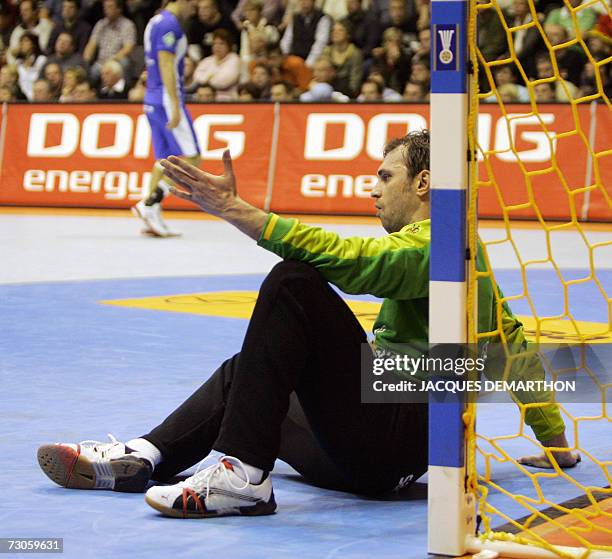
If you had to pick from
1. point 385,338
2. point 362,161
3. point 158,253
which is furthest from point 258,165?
point 385,338

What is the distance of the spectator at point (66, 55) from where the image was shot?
20016 millimetres

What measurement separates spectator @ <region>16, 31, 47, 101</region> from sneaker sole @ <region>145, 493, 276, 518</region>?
57.5 ft

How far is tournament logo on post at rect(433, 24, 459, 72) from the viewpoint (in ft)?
10.7

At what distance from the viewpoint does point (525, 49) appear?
50.3 ft

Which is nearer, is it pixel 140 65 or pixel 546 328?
pixel 546 328

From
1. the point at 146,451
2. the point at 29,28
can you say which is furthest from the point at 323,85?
the point at 146,451

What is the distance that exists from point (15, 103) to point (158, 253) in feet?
21.6

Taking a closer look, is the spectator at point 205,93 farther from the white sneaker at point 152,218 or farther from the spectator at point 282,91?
the white sneaker at point 152,218

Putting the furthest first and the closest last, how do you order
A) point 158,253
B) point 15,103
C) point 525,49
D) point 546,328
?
point 15,103, point 525,49, point 158,253, point 546,328

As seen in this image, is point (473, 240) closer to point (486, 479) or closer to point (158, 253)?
point (486, 479)

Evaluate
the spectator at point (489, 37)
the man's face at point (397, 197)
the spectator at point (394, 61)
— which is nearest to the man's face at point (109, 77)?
the spectator at point (394, 61)

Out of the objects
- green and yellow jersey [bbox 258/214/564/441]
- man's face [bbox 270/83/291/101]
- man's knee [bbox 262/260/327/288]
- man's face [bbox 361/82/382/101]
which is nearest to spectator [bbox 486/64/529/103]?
man's face [bbox 361/82/382/101]

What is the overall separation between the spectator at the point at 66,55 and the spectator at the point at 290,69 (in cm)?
340

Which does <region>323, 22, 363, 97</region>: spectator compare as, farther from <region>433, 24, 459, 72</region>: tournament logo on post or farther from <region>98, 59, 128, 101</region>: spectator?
<region>433, 24, 459, 72</region>: tournament logo on post
